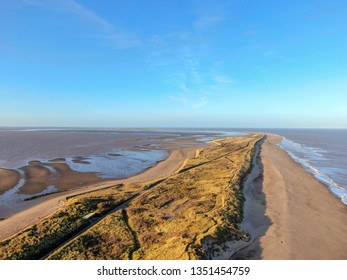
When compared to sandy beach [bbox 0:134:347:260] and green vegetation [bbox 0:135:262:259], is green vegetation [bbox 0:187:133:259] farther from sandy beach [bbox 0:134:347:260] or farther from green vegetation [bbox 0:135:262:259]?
sandy beach [bbox 0:134:347:260]

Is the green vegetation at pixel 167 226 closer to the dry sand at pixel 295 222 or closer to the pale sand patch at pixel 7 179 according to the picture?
the dry sand at pixel 295 222

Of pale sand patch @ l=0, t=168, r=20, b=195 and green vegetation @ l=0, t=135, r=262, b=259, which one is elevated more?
green vegetation @ l=0, t=135, r=262, b=259

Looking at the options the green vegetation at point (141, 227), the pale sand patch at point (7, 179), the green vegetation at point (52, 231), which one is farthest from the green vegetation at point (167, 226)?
the pale sand patch at point (7, 179)

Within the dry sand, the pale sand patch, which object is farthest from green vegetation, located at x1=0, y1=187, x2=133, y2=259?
the pale sand patch

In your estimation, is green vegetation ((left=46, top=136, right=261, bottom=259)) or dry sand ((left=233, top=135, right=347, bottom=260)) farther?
dry sand ((left=233, top=135, right=347, bottom=260))

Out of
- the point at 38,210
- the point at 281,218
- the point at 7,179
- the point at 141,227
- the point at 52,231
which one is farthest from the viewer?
the point at 7,179

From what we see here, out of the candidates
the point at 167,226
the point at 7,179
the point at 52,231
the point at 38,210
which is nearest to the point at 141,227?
the point at 167,226

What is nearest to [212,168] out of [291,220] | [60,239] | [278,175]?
[278,175]

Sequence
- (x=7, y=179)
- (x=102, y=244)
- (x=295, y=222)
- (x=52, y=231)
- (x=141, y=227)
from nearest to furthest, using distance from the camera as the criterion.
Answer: (x=102, y=244), (x=52, y=231), (x=141, y=227), (x=295, y=222), (x=7, y=179)

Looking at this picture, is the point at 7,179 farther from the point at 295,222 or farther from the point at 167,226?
the point at 295,222

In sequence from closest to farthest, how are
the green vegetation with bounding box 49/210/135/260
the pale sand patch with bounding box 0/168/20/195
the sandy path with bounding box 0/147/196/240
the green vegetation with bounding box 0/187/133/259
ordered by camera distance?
the green vegetation with bounding box 49/210/135/260, the green vegetation with bounding box 0/187/133/259, the sandy path with bounding box 0/147/196/240, the pale sand patch with bounding box 0/168/20/195
